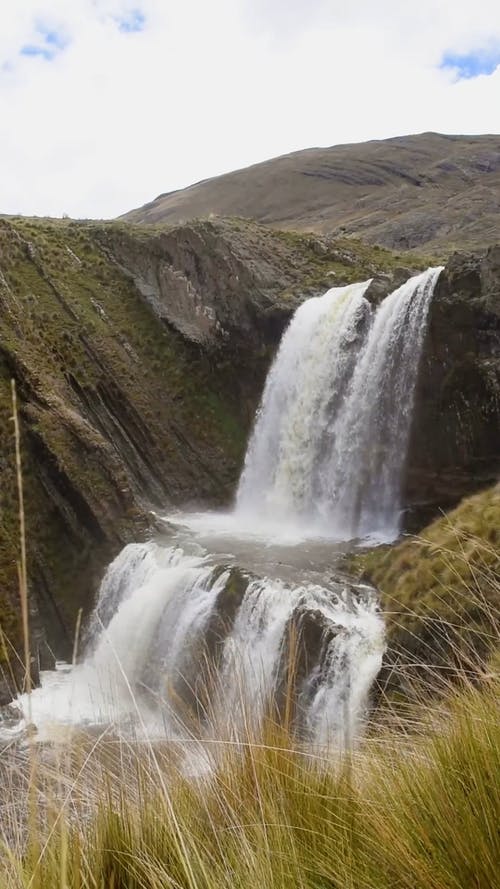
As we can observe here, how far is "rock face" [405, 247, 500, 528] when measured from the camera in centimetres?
1739

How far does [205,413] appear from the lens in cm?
2505

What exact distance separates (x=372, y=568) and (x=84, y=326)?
1544cm

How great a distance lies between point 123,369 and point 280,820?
23.1 meters

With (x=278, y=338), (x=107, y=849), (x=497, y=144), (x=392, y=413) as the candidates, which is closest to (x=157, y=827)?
(x=107, y=849)

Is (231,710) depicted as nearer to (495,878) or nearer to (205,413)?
(495,878)

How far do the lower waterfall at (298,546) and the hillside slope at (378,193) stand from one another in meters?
25.2

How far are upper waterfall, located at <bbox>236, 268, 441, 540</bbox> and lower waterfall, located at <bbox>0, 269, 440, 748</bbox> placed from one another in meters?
0.04

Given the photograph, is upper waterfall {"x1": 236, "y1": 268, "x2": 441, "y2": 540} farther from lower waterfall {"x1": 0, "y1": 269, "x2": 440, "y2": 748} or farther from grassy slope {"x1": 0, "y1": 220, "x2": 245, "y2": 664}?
grassy slope {"x1": 0, "y1": 220, "x2": 245, "y2": 664}

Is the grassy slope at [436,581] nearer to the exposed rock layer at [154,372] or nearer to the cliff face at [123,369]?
the exposed rock layer at [154,372]

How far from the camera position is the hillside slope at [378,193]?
52375 millimetres

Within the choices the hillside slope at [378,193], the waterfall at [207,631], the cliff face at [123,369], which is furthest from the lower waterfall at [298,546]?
the hillside slope at [378,193]

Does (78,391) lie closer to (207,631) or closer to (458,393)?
(207,631)

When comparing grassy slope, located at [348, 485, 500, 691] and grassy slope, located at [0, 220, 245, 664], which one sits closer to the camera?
grassy slope, located at [348, 485, 500, 691]

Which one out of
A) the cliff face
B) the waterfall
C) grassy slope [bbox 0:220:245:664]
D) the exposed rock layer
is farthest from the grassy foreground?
the cliff face
